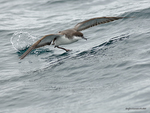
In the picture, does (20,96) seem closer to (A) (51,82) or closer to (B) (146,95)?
(A) (51,82)

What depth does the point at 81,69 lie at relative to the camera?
9008 millimetres

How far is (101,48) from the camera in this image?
424 inches

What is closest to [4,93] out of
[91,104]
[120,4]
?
[91,104]

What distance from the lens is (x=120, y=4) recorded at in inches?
673

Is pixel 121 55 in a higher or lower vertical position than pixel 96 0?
lower

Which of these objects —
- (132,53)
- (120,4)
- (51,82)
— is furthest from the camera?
(120,4)

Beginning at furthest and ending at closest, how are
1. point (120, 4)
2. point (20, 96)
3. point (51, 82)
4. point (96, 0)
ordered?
1. point (96, 0)
2. point (120, 4)
3. point (51, 82)
4. point (20, 96)

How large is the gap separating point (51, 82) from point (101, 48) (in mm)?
3101

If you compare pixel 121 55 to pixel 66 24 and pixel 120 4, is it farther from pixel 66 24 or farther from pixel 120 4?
pixel 120 4

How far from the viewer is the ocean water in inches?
271

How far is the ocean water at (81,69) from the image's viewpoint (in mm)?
6875

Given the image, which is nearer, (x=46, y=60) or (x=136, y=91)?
(x=136, y=91)

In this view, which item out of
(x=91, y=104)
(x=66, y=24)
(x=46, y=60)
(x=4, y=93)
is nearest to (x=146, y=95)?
(x=91, y=104)

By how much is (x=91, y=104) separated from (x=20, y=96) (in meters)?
2.08
